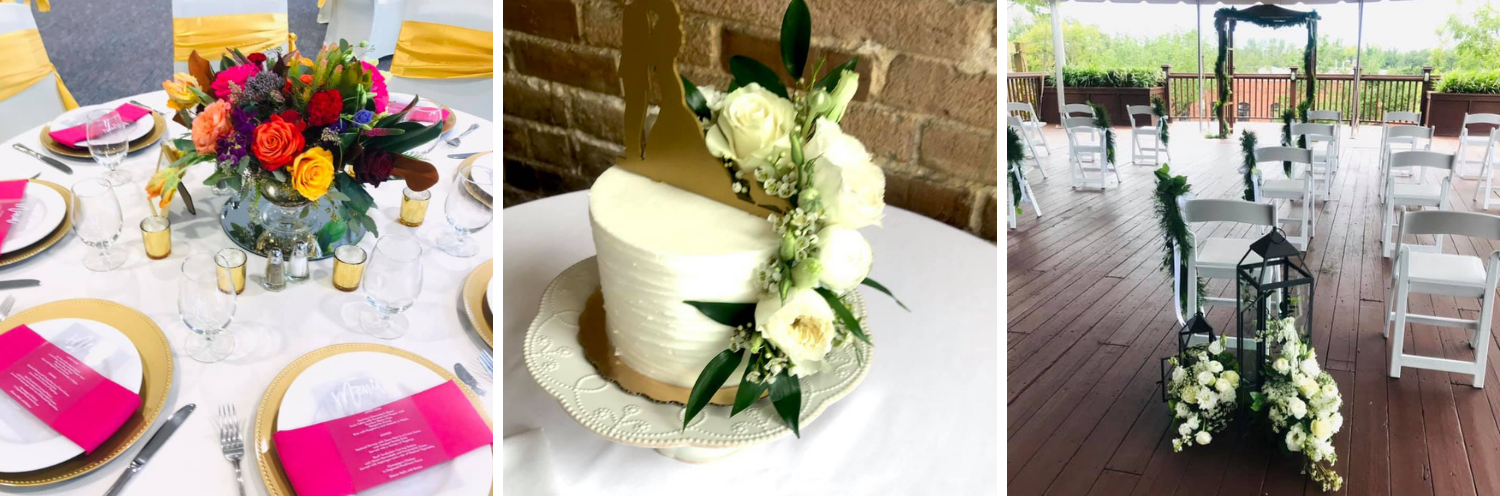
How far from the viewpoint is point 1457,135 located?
64.1 inches

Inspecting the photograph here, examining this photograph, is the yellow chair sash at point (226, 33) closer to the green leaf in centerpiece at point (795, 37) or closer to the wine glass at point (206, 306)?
the wine glass at point (206, 306)

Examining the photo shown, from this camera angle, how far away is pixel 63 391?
31.2 inches

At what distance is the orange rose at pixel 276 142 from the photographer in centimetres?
101

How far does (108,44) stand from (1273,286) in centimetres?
250

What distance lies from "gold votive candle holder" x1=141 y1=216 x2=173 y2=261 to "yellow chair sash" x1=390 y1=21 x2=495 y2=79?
664mm

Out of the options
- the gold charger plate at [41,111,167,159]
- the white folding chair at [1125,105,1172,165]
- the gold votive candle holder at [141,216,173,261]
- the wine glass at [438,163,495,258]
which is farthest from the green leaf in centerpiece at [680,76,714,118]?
the white folding chair at [1125,105,1172,165]

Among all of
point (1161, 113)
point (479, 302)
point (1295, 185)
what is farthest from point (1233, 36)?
point (479, 302)

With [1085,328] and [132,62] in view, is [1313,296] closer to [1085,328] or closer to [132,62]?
[1085,328]

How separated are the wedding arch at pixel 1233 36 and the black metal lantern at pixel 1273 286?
31 cm

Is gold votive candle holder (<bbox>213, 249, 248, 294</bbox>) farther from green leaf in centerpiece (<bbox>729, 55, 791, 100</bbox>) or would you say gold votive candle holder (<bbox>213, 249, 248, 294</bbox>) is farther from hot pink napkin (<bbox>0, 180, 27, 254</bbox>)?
green leaf in centerpiece (<bbox>729, 55, 791, 100</bbox>)

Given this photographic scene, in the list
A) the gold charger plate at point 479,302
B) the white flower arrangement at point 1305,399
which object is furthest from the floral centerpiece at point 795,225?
the white flower arrangement at point 1305,399

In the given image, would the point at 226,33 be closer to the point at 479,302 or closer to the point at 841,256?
the point at 479,302

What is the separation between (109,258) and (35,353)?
24 cm

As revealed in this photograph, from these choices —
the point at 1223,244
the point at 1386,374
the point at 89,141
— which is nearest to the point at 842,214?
the point at 89,141
